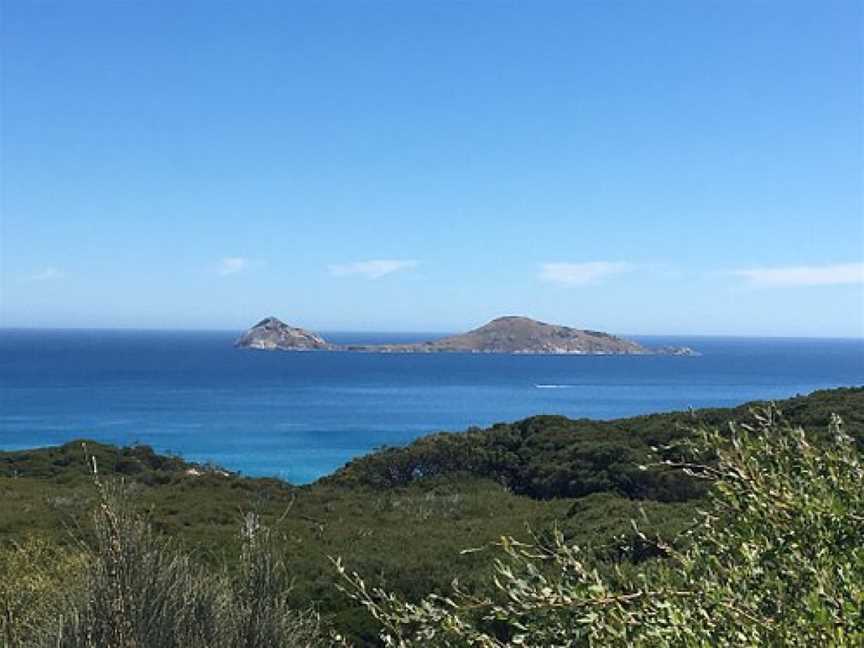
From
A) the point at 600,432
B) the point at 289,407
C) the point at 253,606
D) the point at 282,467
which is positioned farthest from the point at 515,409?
the point at 253,606

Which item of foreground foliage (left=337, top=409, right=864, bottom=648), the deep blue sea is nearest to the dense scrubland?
foreground foliage (left=337, top=409, right=864, bottom=648)

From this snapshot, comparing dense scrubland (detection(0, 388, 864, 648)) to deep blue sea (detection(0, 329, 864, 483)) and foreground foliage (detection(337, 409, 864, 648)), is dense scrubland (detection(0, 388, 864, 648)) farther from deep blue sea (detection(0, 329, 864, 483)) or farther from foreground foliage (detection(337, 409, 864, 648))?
deep blue sea (detection(0, 329, 864, 483))

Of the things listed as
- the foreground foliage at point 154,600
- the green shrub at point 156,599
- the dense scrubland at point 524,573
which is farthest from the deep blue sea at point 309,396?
the green shrub at point 156,599

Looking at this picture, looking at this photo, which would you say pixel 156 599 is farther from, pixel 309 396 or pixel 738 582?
pixel 309 396

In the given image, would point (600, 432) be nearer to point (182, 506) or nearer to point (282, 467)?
point (182, 506)

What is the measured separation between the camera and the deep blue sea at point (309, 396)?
60.1 m

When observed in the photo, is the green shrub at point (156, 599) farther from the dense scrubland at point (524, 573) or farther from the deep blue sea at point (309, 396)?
the deep blue sea at point (309, 396)

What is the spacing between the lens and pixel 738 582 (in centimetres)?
328

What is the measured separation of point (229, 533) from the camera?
1678 cm

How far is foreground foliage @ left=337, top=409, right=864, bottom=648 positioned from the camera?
2.92 metres

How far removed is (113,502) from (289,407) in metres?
79.8

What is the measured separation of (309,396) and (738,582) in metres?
94.1

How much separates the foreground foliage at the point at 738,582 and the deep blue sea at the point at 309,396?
43.2 metres

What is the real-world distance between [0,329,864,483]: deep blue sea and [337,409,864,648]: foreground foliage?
142 ft
